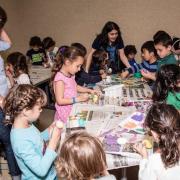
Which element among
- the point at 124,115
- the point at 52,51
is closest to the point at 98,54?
the point at 52,51

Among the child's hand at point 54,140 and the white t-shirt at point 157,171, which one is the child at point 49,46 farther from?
the white t-shirt at point 157,171

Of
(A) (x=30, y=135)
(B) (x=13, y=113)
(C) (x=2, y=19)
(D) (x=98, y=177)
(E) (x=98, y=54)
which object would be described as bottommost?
(D) (x=98, y=177)

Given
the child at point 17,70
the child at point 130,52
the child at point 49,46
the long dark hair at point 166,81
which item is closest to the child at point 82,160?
the long dark hair at point 166,81

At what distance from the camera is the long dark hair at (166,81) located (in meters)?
2.50

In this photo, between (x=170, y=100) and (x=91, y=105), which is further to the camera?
(x=91, y=105)

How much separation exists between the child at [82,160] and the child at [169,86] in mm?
1146

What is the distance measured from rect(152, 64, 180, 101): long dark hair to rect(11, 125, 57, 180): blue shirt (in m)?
1.09

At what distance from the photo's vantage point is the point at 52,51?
5.21 metres

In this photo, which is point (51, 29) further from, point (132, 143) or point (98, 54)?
point (132, 143)

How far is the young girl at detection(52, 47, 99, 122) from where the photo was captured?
9.27 ft

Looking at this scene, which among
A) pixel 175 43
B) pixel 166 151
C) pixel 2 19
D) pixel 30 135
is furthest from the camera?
pixel 175 43

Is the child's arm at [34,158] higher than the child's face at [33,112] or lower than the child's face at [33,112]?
lower

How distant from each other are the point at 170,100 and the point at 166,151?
85 cm

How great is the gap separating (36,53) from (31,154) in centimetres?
339
